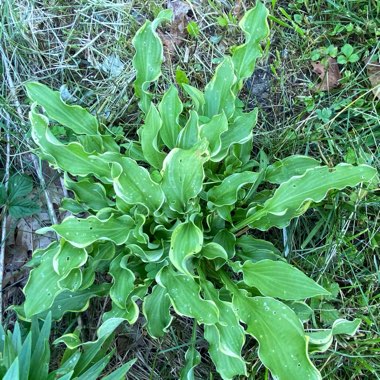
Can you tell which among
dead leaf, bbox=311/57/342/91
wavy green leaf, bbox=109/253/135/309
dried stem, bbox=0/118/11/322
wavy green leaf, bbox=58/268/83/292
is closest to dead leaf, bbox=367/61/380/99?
dead leaf, bbox=311/57/342/91

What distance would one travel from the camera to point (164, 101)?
1.50 m

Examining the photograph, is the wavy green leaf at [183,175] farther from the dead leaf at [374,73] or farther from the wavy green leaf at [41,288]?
the dead leaf at [374,73]

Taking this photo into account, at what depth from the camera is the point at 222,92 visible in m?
1.54

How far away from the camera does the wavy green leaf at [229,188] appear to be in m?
1.47

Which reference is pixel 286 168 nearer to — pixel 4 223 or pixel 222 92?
pixel 222 92

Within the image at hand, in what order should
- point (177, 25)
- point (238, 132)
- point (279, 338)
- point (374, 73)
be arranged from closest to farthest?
point (279, 338), point (238, 132), point (374, 73), point (177, 25)

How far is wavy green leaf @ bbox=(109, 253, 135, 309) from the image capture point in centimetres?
144

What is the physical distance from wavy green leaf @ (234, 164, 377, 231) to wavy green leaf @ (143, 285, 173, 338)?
0.35 m

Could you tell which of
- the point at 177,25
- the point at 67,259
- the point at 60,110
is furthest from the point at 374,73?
the point at 67,259

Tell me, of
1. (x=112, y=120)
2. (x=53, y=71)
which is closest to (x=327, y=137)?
(x=112, y=120)

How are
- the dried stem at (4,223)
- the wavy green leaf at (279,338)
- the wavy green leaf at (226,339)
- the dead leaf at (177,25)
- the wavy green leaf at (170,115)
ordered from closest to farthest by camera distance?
the wavy green leaf at (279,338) → the wavy green leaf at (226,339) → the wavy green leaf at (170,115) → the dried stem at (4,223) → the dead leaf at (177,25)

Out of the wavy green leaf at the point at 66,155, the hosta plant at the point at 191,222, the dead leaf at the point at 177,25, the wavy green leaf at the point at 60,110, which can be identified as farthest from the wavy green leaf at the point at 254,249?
the dead leaf at the point at 177,25

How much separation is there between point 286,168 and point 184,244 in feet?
1.43

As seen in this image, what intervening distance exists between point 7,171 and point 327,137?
106 cm
